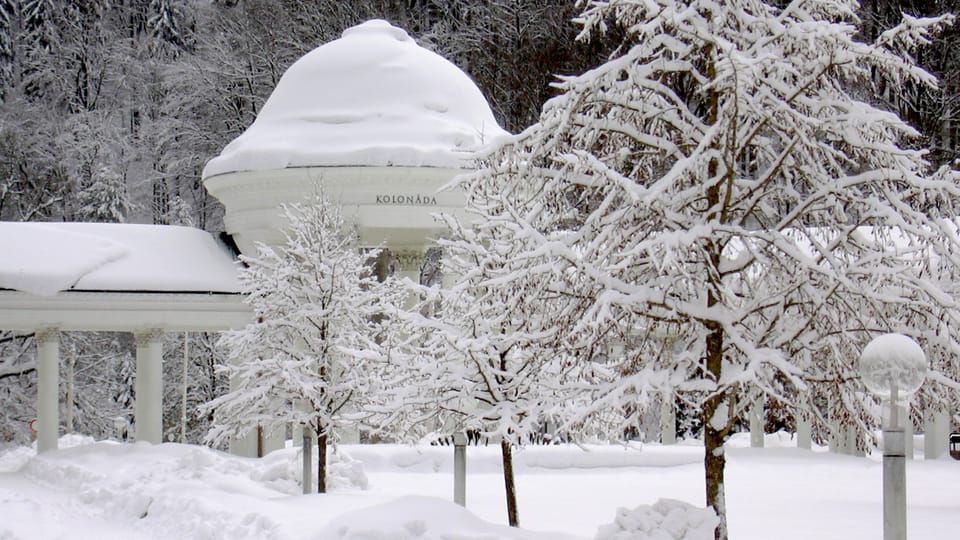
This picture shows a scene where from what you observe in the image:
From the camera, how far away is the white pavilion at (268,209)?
33594 mm

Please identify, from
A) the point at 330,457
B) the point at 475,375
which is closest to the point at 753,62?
the point at 475,375

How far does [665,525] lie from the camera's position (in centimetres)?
Result: 1434

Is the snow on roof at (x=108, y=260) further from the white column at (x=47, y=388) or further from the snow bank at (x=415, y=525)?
the snow bank at (x=415, y=525)

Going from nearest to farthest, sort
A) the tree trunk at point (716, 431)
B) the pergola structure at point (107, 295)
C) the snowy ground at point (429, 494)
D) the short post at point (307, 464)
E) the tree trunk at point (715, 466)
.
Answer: the tree trunk at point (716, 431)
the tree trunk at point (715, 466)
the snowy ground at point (429, 494)
the short post at point (307, 464)
the pergola structure at point (107, 295)

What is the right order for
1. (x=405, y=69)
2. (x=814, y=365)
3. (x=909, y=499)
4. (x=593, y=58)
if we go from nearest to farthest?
(x=814, y=365), (x=909, y=499), (x=405, y=69), (x=593, y=58)

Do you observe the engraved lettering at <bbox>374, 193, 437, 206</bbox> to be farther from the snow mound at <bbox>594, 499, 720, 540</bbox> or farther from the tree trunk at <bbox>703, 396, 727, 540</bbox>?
the snow mound at <bbox>594, 499, 720, 540</bbox>

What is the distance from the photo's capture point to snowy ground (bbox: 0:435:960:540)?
1720cm

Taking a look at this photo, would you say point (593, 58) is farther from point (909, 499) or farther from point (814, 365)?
point (814, 365)

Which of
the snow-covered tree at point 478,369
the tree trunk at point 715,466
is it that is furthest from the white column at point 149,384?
the tree trunk at point 715,466

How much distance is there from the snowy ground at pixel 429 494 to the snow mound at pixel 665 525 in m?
0.18

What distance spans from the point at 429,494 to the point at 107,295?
11.8m

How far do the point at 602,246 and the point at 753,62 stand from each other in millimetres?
2802

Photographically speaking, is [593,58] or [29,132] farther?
[29,132]

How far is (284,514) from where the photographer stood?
1811 cm
